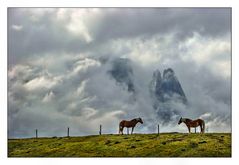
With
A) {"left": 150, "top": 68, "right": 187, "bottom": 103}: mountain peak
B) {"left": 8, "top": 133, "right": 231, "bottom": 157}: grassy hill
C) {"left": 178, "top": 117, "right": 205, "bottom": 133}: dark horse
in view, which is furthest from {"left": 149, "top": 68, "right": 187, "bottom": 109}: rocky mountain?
{"left": 8, "top": 133, "right": 231, "bottom": 157}: grassy hill

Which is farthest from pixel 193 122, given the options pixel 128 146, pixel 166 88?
pixel 128 146

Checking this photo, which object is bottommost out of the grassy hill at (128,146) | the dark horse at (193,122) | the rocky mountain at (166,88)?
the grassy hill at (128,146)

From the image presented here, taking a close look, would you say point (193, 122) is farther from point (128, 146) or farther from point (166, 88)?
point (128, 146)

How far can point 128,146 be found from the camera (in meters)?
13.8

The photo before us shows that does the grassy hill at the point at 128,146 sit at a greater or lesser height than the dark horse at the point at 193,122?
lesser

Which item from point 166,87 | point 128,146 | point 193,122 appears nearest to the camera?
point 193,122

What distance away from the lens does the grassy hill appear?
13.6 meters

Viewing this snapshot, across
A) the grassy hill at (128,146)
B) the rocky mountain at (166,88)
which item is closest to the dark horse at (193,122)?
the grassy hill at (128,146)

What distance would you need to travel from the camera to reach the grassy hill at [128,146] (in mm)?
13602

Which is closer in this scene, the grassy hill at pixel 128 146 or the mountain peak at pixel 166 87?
the grassy hill at pixel 128 146

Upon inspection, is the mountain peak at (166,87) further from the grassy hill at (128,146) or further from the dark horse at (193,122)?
the grassy hill at (128,146)
